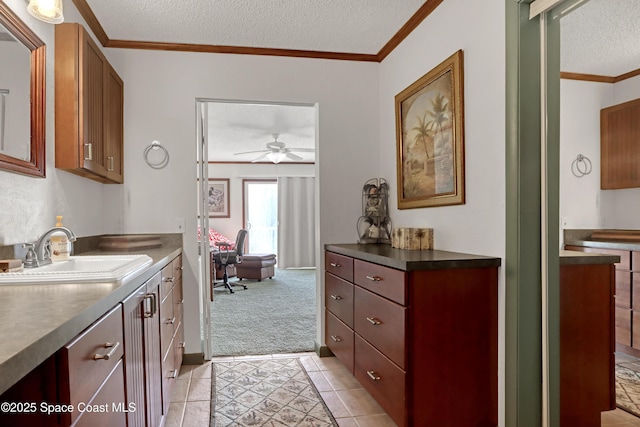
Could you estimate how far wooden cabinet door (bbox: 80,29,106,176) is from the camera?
7.34 ft

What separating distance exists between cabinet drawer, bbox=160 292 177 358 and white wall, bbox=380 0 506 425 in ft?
5.28

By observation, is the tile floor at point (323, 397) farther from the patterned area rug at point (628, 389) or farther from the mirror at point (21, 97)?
the mirror at point (21, 97)

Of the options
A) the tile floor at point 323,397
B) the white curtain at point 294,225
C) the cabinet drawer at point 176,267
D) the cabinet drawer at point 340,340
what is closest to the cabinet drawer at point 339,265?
the cabinet drawer at point 340,340

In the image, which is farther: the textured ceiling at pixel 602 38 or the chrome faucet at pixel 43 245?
the chrome faucet at pixel 43 245

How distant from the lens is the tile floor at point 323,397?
225cm

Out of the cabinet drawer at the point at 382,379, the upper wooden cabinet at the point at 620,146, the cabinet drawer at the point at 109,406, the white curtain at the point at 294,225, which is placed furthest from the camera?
the white curtain at the point at 294,225

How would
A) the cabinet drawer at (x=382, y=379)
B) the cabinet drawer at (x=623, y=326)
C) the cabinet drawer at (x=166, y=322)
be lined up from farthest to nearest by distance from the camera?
the cabinet drawer at (x=166, y=322) < the cabinet drawer at (x=382, y=379) < the cabinet drawer at (x=623, y=326)

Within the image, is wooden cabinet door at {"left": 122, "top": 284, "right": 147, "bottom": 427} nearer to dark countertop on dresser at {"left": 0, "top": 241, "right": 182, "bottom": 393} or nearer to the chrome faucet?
dark countertop on dresser at {"left": 0, "top": 241, "right": 182, "bottom": 393}

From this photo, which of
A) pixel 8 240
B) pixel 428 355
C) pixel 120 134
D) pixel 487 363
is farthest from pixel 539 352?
pixel 120 134

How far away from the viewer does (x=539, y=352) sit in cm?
186

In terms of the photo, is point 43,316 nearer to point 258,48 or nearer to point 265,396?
point 265,396

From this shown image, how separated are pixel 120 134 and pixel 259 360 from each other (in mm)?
1985

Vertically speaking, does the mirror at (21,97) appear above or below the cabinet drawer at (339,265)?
above

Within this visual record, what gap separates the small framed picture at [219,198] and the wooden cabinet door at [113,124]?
5.55 metres
